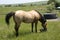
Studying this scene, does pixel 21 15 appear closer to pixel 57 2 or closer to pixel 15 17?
pixel 15 17

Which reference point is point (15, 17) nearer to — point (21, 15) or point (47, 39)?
point (21, 15)

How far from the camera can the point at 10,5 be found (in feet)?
126

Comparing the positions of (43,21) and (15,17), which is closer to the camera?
(15,17)

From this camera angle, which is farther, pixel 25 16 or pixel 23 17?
pixel 25 16

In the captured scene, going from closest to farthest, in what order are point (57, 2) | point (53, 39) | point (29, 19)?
point (53, 39), point (29, 19), point (57, 2)

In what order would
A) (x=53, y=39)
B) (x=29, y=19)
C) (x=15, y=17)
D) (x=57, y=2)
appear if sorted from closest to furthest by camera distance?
(x=53, y=39) < (x=15, y=17) < (x=29, y=19) < (x=57, y=2)

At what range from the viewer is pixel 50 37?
1005 centimetres

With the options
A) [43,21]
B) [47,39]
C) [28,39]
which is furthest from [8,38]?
[43,21]

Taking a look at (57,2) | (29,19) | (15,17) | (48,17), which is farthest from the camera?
(57,2)

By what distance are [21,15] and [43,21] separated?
68.9 inches

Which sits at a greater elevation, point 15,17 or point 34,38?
point 15,17

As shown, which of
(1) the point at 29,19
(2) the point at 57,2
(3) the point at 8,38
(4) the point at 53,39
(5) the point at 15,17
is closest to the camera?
(4) the point at 53,39

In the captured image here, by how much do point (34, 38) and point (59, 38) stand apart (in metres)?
1.12

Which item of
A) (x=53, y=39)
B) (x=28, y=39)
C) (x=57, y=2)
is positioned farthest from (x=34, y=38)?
(x=57, y=2)
